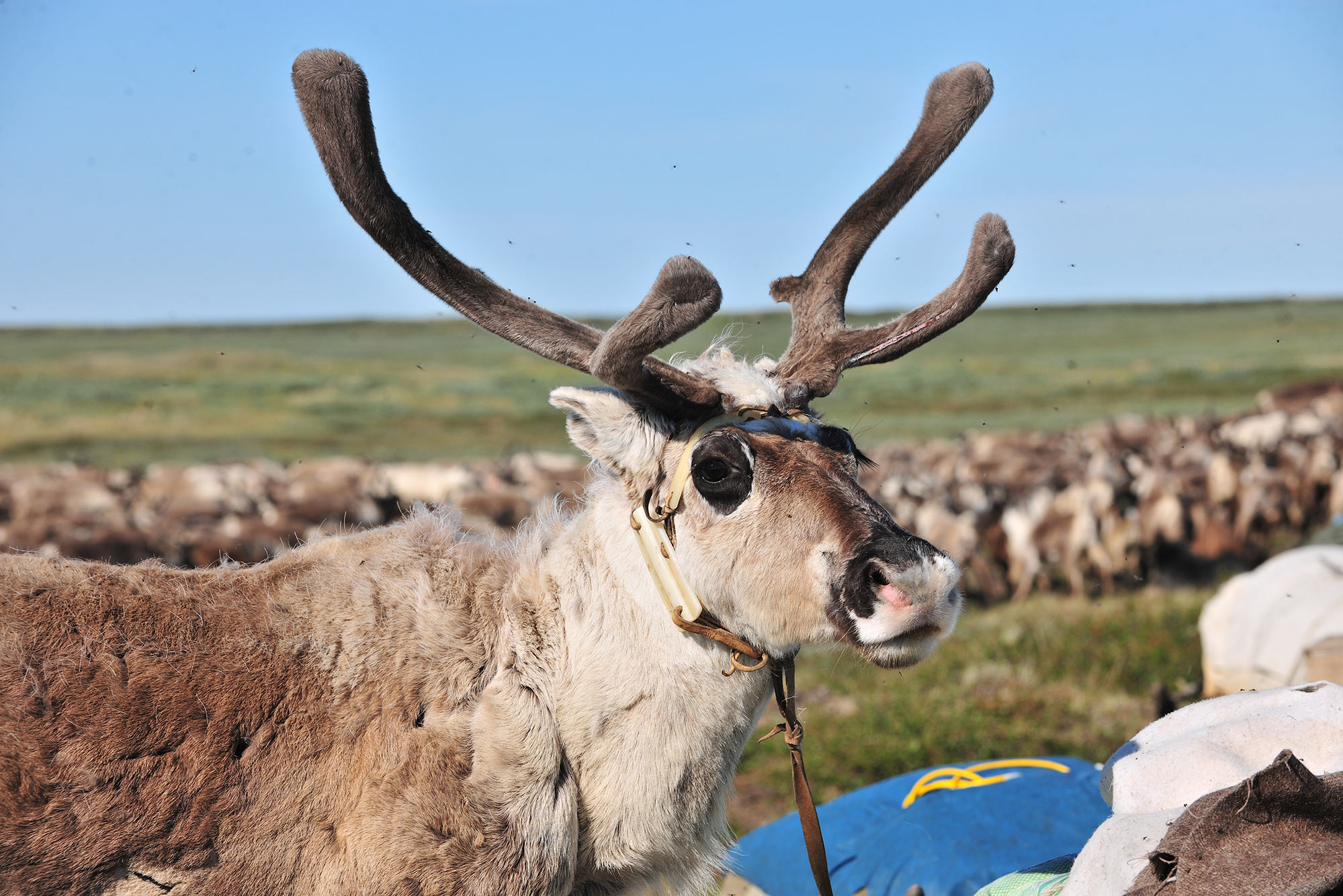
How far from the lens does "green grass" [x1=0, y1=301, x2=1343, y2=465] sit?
4447 cm

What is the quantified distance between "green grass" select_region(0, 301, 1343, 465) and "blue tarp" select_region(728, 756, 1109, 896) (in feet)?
95.5

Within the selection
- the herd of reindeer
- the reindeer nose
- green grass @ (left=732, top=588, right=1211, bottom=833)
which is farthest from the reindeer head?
the herd of reindeer

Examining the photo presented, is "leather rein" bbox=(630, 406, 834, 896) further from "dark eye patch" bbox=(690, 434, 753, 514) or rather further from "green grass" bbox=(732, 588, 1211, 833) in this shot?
"green grass" bbox=(732, 588, 1211, 833)

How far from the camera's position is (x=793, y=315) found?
389 cm

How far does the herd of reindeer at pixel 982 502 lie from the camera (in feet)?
53.4

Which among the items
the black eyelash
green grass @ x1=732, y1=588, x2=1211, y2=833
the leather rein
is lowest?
green grass @ x1=732, y1=588, x2=1211, y2=833

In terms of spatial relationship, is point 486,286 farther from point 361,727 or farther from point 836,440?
point 361,727

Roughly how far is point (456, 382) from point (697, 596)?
2277 inches

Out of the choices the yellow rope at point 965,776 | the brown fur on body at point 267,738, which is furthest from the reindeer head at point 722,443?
the yellow rope at point 965,776

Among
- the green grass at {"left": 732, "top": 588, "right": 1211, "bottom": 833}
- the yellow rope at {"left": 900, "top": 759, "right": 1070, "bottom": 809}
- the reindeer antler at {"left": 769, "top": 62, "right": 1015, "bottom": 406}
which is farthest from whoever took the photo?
the green grass at {"left": 732, "top": 588, "right": 1211, "bottom": 833}

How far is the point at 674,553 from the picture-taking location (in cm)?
308

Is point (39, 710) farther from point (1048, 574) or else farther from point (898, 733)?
point (1048, 574)

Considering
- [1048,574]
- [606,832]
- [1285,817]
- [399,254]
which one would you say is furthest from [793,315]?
[1048,574]

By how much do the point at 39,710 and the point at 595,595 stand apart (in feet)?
4.82
